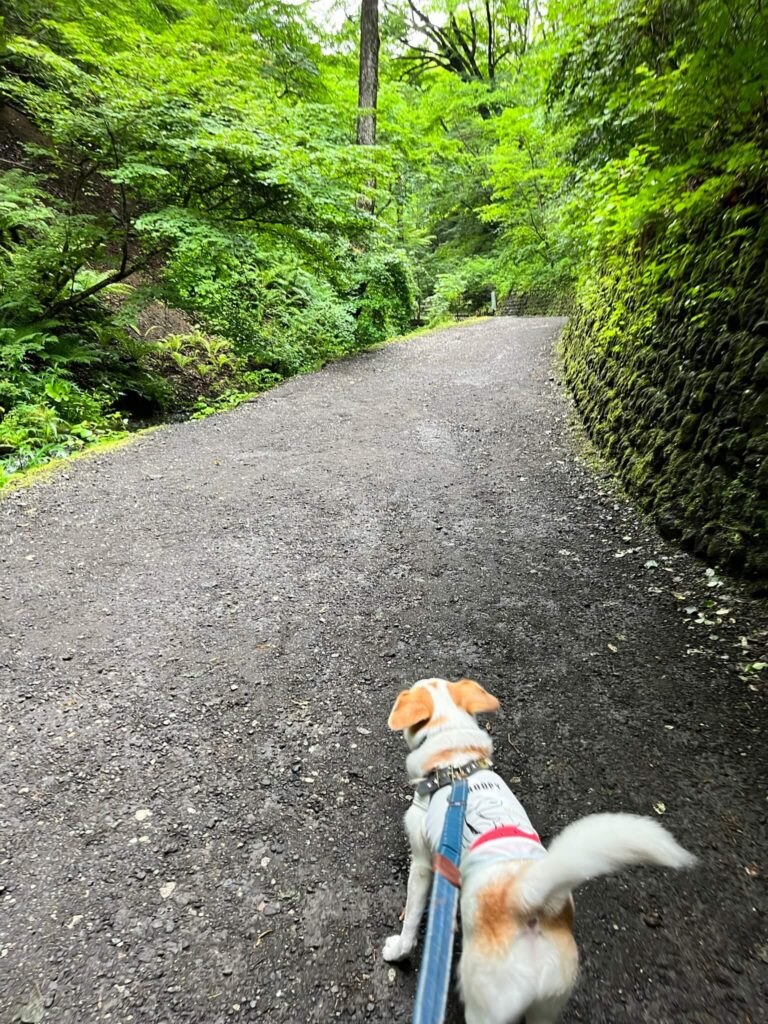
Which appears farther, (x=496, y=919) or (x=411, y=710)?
(x=411, y=710)

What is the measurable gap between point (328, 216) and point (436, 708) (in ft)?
24.7

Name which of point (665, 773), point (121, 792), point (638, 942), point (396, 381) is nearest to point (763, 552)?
point (665, 773)

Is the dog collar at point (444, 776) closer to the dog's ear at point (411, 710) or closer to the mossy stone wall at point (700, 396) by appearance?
the dog's ear at point (411, 710)

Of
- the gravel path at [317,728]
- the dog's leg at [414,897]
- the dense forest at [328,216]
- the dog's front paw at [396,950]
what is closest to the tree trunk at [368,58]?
the dense forest at [328,216]

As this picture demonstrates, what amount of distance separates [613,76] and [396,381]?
5.38 metres

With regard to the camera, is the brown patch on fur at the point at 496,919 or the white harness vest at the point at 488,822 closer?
the brown patch on fur at the point at 496,919

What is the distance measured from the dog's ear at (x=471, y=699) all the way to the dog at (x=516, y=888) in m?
0.31

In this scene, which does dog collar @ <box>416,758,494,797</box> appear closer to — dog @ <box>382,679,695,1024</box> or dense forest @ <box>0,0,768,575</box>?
dog @ <box>382,679,695,1024</box>

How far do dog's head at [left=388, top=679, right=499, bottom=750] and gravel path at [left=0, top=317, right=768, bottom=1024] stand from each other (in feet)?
1.78

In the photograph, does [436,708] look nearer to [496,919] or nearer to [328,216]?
[496,919]

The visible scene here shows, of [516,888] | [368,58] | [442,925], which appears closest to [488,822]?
[516,888]

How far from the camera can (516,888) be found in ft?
4.06

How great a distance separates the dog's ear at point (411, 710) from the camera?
1828 millimetres

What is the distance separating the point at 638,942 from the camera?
5.34 ft
